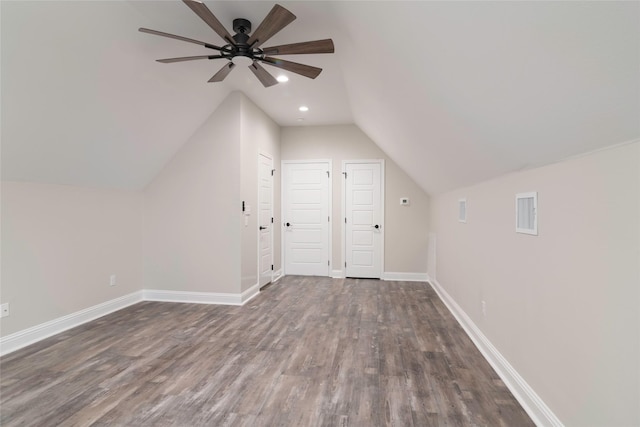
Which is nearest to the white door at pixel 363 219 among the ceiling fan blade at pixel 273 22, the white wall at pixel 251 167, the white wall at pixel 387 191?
the white wall at pixel 387 191

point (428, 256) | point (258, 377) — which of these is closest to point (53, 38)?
point (258, 377)

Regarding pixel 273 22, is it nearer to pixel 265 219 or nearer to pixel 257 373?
pixel 257 373

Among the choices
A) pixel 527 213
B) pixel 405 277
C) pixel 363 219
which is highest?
pixel 527 213

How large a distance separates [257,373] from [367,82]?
2705 mm

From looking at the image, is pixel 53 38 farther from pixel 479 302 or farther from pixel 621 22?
pixel 479 302

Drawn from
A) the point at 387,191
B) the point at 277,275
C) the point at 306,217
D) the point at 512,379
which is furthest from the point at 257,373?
the point at 387,191

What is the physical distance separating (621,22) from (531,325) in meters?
1.72

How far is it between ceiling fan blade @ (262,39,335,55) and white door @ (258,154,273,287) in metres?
2.68

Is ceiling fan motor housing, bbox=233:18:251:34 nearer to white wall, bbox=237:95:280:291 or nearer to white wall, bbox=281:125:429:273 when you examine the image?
white wall, bbox=237:95:280:291

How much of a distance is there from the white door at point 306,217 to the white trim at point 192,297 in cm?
192

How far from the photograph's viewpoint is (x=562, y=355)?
5.51 feet

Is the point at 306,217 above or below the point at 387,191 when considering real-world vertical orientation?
below

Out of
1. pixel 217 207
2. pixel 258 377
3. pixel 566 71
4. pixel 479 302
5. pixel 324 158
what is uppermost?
pixel 324 158

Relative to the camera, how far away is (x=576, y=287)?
5.17ft
